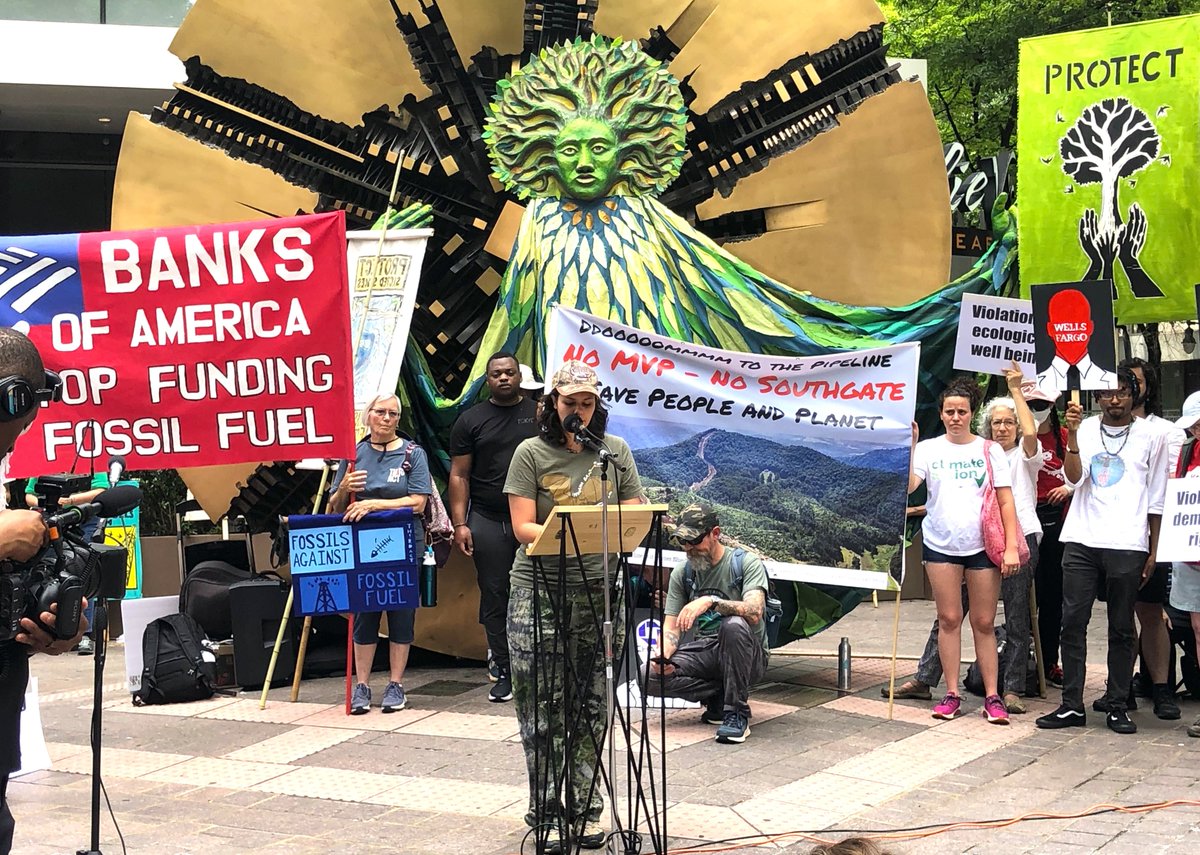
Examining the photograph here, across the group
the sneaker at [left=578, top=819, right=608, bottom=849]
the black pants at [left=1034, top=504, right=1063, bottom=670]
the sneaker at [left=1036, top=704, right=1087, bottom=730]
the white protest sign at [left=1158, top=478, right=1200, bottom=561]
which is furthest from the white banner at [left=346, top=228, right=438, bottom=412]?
the white protest sign at [left=1158, top=478, right=1200, bottom=561]

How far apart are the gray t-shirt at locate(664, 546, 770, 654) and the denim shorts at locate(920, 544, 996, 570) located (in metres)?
0.99

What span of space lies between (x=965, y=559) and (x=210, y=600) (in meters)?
4.72

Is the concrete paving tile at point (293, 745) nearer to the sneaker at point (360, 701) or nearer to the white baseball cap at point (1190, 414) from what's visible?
the sneaker at point (360, 701)

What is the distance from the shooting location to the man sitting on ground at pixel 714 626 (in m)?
7.39

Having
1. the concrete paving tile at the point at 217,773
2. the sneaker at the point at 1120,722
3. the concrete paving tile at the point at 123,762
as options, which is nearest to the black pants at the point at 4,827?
the concrete paving tile at the point at 217,773

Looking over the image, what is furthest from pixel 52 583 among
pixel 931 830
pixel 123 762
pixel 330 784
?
pixel 123 762

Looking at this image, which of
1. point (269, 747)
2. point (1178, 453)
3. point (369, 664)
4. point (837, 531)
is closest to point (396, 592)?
point (369, 664)

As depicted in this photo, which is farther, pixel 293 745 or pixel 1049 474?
pixel 1049 474

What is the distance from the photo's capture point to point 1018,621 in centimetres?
822

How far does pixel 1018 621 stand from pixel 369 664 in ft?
12.1

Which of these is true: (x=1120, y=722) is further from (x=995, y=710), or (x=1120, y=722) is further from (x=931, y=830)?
A: (x=931, y=830)

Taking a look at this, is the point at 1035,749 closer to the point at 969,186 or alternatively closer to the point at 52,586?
the point at 52,586

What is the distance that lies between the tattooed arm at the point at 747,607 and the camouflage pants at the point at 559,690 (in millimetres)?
1826

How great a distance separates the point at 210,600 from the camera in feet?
30.9
